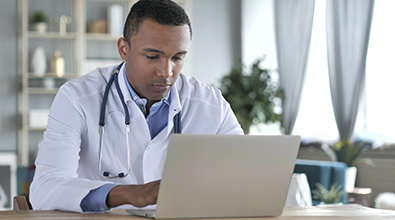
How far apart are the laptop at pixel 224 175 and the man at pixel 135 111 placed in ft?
1.29

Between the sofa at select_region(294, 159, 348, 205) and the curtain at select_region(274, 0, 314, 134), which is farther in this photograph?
the curtain at select_region(274, 0, 314, 134)

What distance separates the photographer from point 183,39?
1.51 metres

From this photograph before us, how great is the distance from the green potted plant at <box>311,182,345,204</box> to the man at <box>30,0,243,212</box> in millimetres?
2163

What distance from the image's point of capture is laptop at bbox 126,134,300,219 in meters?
1.04

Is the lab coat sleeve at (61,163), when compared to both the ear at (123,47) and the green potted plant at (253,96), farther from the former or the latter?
the green potted plant at (253,96)

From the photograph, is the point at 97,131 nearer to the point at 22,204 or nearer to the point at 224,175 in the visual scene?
the point at 22,204

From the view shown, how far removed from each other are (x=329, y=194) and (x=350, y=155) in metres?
0.79

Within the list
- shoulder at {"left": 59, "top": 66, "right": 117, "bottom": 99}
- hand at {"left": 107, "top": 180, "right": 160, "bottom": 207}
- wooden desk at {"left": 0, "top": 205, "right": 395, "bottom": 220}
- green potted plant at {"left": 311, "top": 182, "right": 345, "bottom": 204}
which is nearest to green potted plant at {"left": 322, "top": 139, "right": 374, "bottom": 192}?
green potted plant at {"left": 311, "top": 182, "right": 345, "bottom": 204}

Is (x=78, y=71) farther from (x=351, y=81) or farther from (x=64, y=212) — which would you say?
(x=64, y=212)

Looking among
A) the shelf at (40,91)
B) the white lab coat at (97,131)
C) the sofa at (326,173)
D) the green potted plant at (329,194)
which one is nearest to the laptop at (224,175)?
the white lab coat at (97,131)

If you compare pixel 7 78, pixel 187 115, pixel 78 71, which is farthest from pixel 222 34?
pixel 187 115

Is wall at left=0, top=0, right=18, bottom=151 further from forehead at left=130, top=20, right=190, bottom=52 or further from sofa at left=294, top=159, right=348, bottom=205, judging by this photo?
forehead at left=130, top=20, right=190, bottom=52

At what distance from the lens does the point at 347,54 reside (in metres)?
4.54

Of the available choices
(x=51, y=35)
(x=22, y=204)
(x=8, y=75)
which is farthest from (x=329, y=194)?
(x=8, y=75)
